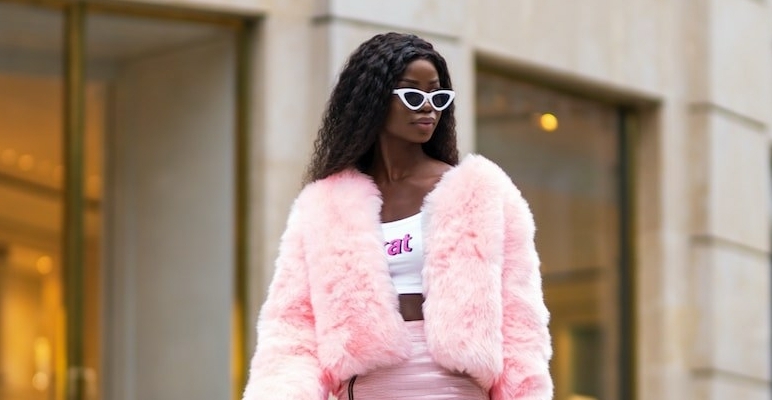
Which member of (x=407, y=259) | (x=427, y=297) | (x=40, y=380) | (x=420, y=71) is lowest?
(x=40, y=380)

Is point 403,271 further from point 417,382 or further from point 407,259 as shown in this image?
point 417,382

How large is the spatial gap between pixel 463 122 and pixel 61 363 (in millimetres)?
2539

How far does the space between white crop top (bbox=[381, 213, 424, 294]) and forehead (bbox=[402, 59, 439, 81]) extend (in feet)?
1.19

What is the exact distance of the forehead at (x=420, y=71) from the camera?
4734 mm

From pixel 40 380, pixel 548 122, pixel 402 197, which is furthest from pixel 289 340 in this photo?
pixel 548 122

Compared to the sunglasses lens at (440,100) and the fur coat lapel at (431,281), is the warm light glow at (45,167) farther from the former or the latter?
the sunglasses lens at (440,100)

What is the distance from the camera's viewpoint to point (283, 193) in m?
9.51

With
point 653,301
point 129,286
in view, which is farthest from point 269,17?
point 653,301

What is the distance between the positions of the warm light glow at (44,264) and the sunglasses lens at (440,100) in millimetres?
5376

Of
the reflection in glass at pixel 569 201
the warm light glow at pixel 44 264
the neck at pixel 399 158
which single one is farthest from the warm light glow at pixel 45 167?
the neck at pixel 399 158

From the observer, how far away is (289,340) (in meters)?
Answer: 4.79

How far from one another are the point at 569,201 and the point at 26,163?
142 inches

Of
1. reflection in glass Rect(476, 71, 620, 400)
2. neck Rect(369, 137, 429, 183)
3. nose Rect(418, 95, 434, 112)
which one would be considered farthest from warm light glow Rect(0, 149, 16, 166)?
nose Rect(418, 95, 434, 112)

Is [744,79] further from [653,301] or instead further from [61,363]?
[61,363]
